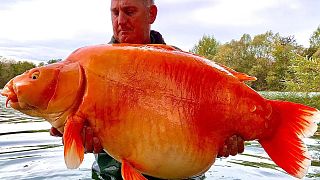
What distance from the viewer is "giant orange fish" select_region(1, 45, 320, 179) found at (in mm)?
2953

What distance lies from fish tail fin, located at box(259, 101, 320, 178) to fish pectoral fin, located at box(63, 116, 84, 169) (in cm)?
123

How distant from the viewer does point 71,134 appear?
9.56 feet

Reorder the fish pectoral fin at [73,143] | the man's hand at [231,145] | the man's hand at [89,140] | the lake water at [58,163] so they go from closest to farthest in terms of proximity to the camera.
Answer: the fish pectoral fin at [73,143] → the man's hand at [89,140] → the man's hand at [231,145] → the lake water at [58,163]

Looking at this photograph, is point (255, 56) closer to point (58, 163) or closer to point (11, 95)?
point (58, 163)

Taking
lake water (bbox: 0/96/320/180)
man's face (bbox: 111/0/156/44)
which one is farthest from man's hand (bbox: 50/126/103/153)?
lake water (bbox: 0/96/320/180)

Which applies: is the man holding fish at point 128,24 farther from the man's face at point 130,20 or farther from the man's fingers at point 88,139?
the man's fingers at point 88,139

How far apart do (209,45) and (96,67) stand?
84697 mm

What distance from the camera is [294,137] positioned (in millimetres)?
3154

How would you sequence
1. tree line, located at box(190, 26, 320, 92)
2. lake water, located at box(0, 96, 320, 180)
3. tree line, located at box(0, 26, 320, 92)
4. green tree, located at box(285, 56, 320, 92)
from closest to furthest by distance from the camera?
lake water, located at box(0, 96, 320, 180) → green tree, located at box(285, 56, 320, 92) → tree line, located at box(0, 26, 320, 92) → tree line, located at box(190, 26, 320, 92)

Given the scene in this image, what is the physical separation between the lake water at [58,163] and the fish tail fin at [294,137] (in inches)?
115

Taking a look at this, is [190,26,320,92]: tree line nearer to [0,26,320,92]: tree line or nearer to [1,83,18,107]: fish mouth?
[0,26,320,92]: tree line

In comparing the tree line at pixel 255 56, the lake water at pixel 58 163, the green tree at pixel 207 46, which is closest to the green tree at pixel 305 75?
the lake water at pixel 58 163

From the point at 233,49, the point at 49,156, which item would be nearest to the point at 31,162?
the point at 49,156

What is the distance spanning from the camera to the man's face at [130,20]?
14.8 feet
